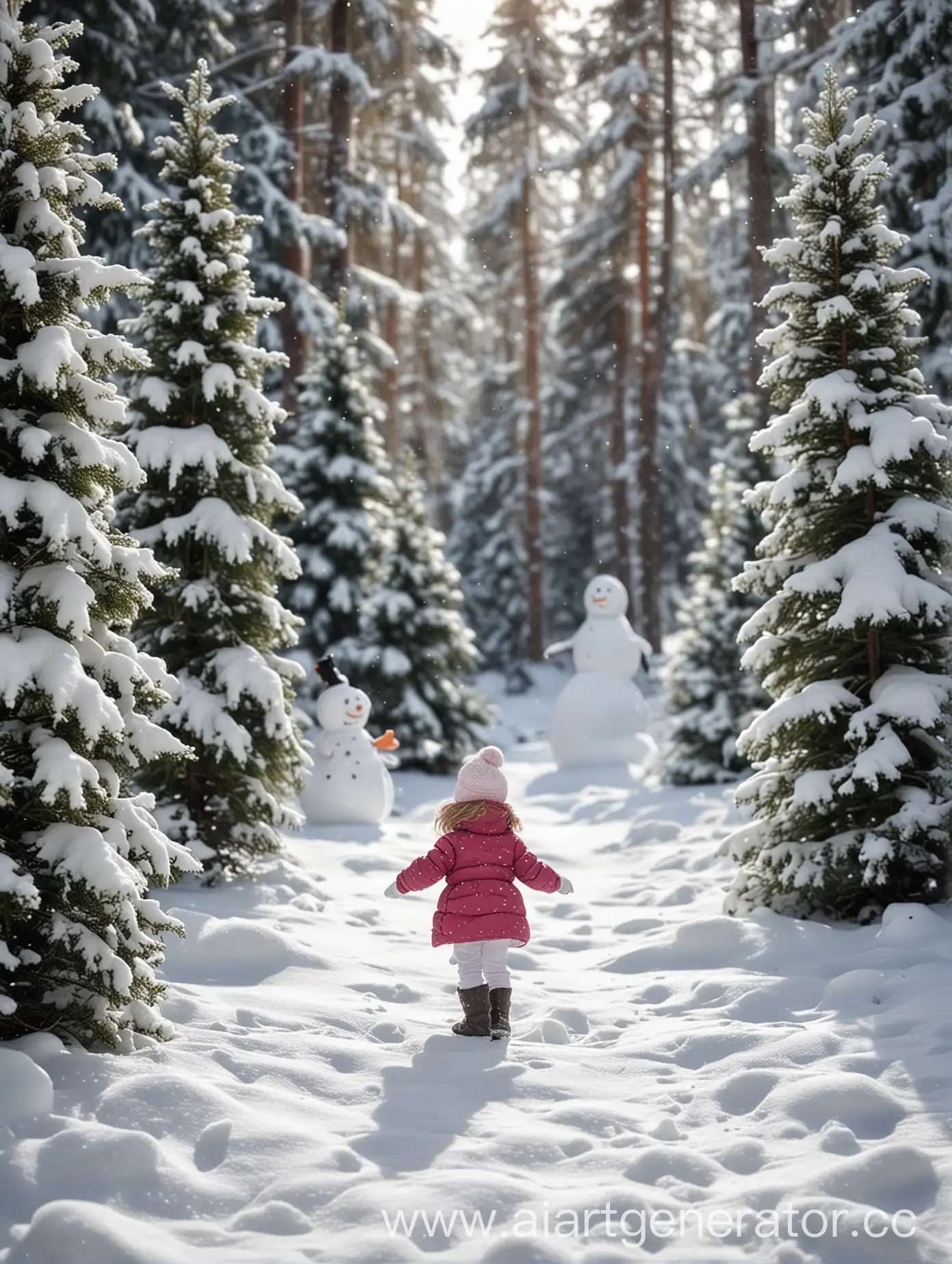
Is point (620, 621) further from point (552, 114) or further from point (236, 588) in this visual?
point (552, 114)

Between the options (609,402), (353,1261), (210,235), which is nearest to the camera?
(353,1261)

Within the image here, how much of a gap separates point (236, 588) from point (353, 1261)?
18.5ft

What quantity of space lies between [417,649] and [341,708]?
4.79 meters

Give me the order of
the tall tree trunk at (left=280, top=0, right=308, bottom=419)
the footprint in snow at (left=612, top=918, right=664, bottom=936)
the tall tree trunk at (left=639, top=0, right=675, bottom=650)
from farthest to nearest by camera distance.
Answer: the tall tree trunk at (left=639, top=0, right=675, bottom=650)
the tall tree trunk at (left=280, top=0, right=308, bottom=419)
the footprint in snow at (left=612, top=918, right=664, bottom=936)

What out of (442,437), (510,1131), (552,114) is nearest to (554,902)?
(510,1131)

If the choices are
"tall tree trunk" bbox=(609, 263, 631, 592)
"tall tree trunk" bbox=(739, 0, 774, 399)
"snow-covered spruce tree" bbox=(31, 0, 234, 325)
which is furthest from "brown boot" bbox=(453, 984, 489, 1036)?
"tall tree trunk" bbox=(609, 263, 631, 592)

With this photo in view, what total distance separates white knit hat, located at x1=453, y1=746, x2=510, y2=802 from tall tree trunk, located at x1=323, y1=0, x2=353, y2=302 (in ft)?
47.7

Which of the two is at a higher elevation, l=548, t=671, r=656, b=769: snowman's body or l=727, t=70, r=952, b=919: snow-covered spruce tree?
l=548, t=671, r=656, b=769: snowman's body

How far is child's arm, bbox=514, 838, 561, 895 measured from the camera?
18.0 feet

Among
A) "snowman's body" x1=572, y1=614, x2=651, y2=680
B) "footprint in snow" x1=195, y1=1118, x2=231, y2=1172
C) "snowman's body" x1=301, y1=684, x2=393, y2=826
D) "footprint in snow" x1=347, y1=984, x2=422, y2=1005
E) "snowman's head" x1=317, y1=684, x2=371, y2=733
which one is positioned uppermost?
"snowman's body" x1=572, y1=614, x2=651, y2=680

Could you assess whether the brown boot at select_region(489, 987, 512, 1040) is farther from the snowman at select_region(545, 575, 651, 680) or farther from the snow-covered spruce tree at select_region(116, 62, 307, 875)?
the snowman at select_region(545, 575, 651, 680)

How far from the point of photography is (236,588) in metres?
8.20

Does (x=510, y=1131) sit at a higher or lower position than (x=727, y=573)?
lower

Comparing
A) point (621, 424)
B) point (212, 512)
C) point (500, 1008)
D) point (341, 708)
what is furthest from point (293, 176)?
point (500, 1008)
